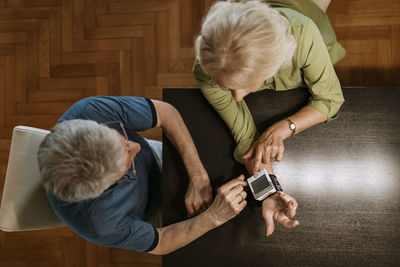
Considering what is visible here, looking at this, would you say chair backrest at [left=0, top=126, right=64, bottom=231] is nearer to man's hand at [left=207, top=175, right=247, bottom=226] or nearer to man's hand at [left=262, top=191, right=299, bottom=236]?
man's hand at [left=207, top=175, right=247, bottom=226]

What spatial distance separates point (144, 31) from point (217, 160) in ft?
4.23

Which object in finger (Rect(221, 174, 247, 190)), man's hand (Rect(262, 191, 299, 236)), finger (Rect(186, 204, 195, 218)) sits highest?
finger (Rect(221, 174, 247, 190))

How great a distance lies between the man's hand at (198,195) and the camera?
3.58 ft

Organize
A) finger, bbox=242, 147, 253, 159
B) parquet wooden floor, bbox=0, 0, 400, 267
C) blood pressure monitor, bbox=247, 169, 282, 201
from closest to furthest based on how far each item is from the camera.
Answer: blood pressure monitor, bbox=247, 169, 282, 201, finger, bbox=242, 147, 253, 159, parquet wooden floor, bbox=0, 0, 400, 267

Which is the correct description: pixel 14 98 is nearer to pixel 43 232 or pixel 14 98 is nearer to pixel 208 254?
pixel 43 232

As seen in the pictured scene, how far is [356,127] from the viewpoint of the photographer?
42.6 inches

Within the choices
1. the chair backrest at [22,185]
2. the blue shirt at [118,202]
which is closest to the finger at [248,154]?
the blue shirt at [118,202]

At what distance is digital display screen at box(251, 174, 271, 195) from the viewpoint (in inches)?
39.4

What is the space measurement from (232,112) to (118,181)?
456 mm

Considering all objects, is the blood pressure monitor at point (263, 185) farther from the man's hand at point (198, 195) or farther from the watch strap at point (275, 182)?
the man's hand at point (198, 195)

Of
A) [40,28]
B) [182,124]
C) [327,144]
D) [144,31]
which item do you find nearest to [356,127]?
[327,144]

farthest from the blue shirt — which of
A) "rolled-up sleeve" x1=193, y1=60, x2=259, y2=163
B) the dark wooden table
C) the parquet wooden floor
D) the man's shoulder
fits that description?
the parquet wooden floor

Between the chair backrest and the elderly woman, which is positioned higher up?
the elderly woman

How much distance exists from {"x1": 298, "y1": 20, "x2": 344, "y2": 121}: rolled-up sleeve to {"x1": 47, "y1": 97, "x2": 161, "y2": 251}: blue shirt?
56cm
